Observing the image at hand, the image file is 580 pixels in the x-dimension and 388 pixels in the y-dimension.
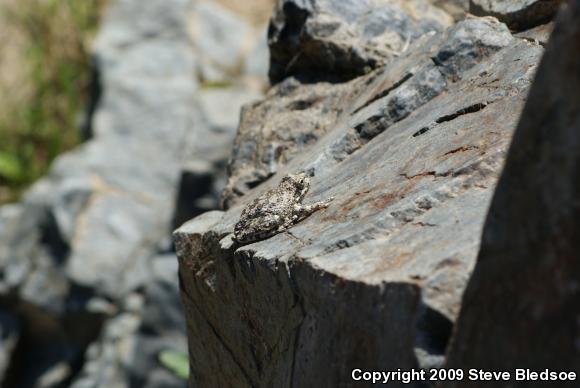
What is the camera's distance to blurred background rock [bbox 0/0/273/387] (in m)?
9.34

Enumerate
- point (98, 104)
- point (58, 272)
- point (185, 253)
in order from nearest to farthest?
1. point (185, 253)
2. point (58, 272)
3. point (98, 104)

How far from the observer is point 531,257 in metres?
2.01

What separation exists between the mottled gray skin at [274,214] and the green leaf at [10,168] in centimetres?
837

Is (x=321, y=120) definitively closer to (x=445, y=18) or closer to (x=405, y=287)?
(x=445, y=18)

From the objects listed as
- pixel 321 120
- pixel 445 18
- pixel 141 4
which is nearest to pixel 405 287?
pixel 321 120

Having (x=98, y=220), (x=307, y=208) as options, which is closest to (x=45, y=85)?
(x=98, y=220)

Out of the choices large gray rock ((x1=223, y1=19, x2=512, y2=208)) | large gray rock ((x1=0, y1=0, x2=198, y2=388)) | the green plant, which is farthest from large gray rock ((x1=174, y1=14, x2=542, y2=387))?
the green plant

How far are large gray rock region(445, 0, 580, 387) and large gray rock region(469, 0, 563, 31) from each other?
2.13 m

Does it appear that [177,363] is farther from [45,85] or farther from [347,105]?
[45,85]

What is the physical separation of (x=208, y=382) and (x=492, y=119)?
1.97m

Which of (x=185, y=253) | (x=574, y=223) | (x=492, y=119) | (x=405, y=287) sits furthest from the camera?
(x=185, y=253)

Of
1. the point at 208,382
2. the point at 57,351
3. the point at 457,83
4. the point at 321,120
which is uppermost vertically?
the point at 57,351

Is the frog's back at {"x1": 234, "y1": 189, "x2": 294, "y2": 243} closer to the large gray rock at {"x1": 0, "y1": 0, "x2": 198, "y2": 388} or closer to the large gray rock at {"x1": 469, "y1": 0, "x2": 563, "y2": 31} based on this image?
the large gray rock at {"x1": 469, "y1": 0, "x2": 563, "y2": 31}

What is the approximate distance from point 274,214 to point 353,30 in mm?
1645
